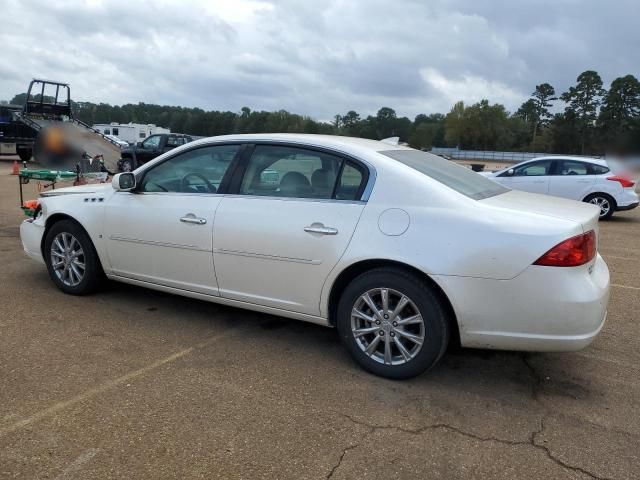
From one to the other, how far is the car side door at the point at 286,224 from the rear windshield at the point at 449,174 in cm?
39

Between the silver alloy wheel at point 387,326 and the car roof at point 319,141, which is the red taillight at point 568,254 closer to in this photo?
the silver alloy wheel at point 387,326

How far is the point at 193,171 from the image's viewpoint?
170 inches

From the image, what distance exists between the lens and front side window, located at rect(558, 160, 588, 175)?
11766 millimetres

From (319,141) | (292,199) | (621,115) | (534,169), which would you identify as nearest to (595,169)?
(534,169)

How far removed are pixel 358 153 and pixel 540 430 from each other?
199 cm

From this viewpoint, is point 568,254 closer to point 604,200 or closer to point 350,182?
point 350,182

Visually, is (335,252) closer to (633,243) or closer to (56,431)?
(56,431)

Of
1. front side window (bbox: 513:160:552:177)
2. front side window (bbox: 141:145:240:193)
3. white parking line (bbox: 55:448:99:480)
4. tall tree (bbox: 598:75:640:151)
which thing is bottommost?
white parking line (bbox: 55:448:99:480)

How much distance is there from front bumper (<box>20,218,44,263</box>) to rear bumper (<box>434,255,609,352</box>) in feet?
12.5

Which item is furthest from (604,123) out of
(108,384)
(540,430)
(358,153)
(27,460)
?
(27,460)

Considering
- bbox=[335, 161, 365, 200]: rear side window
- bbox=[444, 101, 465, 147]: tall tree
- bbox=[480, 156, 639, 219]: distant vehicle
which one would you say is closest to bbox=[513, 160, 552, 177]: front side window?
bbox=[480, 156, 639, 219]: distant vehicle

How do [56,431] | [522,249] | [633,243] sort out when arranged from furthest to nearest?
[633,243] → [522,249] → [56,431]

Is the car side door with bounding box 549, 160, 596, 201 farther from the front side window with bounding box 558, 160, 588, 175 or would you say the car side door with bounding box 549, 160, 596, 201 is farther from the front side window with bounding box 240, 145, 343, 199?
the front side window with bounding box 240, 145, 343, 199

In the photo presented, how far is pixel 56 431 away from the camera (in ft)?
9.04
